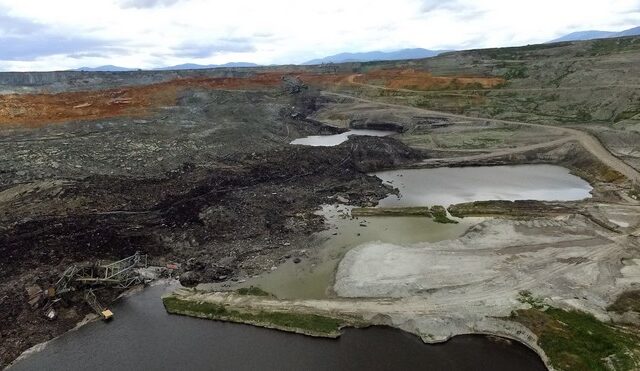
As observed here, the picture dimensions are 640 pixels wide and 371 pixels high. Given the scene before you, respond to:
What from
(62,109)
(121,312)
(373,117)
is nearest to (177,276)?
(121,312)

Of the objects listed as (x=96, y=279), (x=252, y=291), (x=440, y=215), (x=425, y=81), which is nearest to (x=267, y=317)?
(x=252, y=291)

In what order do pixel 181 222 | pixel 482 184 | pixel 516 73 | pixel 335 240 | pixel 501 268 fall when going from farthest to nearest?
pixel 516 73, pixel 482 184, pixel 181 222, pixel 335 240, pixel 501 268

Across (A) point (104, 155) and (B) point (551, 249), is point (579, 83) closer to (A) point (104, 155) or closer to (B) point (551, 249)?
(B) point (551, 249)

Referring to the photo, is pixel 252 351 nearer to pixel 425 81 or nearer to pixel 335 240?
pixel 335 240

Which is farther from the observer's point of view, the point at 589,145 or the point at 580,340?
the point at 589,145

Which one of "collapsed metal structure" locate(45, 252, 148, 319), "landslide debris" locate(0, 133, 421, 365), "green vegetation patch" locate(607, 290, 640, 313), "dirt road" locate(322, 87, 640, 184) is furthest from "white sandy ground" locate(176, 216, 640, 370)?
"dirt road" locate(322, 87, 640, 184)
